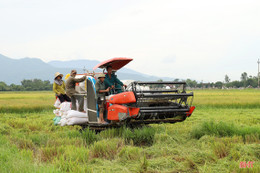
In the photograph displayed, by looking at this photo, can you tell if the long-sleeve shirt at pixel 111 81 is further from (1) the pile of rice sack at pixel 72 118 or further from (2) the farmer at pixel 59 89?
(2) the farmer at pixel 59 89

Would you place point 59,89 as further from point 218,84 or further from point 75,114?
point 218,84

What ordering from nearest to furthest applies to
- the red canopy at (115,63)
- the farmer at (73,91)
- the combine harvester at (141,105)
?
the combine harvester at (141,105) → the red canopy at (115,63) → the farmer at (73,91)

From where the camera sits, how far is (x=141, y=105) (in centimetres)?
738

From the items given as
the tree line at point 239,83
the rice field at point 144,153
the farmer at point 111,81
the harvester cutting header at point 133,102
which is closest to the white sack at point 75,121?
the harvester cutting header at point 133,102

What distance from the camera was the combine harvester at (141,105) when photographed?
7012 millimetres

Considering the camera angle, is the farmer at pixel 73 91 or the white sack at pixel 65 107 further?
the white sack at pixel 65 107

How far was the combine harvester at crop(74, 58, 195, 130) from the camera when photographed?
23.0ft

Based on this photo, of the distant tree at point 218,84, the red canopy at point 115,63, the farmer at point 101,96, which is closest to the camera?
the farmer at point 101,96

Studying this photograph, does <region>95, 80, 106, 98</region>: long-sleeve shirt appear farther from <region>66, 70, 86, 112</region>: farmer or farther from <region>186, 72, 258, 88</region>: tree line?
<region>186, 72, 258, 88</region>: tree line

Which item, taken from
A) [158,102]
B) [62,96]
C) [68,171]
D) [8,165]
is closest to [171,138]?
[158,102]

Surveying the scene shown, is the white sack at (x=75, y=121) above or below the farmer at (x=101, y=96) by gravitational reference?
below

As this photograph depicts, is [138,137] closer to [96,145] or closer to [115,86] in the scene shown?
[96,145]

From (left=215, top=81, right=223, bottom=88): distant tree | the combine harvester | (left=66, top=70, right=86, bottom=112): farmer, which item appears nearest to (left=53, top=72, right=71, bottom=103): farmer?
(left=66, top=70, right=86, bottom=112): farmer

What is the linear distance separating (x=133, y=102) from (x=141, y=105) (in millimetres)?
376
